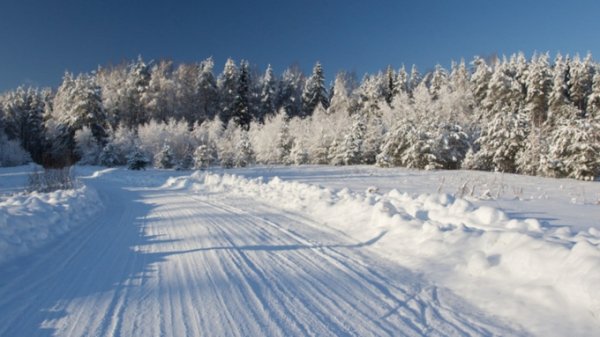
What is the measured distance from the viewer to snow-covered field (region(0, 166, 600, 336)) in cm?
312

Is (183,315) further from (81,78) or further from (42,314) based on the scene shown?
(81,78)

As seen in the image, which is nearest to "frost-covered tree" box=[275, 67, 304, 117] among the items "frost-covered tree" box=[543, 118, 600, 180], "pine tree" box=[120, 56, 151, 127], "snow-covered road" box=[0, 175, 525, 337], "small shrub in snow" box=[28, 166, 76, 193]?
"pine tree" box=[120, 56, 151, 127]

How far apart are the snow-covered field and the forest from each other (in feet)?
44.2

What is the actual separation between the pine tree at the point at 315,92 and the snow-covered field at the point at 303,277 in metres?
56.3

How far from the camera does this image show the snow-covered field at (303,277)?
3121 mm

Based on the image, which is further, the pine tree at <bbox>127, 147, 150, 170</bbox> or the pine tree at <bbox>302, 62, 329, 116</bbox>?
the pine tree at <bbox>302, 62, 329, 116</bbox>

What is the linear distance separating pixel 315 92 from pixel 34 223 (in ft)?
193

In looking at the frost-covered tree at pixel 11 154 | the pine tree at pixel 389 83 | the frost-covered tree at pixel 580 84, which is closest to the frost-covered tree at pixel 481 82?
the frost-covered tree at pixel 580 84

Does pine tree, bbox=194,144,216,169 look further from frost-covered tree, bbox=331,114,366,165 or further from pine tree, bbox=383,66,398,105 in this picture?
pine tree, bbox=383,66,398,105

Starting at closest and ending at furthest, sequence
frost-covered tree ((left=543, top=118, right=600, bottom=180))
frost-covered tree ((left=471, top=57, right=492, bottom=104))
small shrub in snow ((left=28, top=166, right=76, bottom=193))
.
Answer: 1. small shrub in snow ((left=28, top=166, right=76, bottom=193))
2. frost-covered tree ((left=543, top=118, right=600, bottom=180))
3. frost-covered tree ((left=471, top=57, right=492, bottom=104))

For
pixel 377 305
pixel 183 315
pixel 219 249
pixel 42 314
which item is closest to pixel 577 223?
pixel 377 305

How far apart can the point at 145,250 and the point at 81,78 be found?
55.9 metres

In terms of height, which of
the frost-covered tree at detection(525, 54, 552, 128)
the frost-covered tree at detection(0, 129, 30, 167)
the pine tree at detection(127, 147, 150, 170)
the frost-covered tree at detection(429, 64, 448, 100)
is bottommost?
the pine tree at detection(127, 147, 150, 170)

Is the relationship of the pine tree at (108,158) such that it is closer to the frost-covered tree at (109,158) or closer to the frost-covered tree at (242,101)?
the frost-covered tree at (109,158)
